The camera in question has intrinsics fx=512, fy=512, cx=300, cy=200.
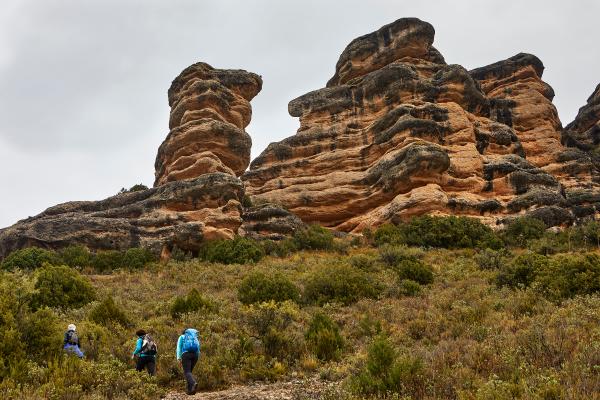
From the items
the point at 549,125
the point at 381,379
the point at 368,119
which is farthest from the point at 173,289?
the point at 549,125

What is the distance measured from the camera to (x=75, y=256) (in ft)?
95.8

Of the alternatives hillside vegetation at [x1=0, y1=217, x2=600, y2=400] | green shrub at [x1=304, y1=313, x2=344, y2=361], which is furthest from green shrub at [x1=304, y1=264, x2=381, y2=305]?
green shrub at [x1=304, y1=313, x2=344, y2=361]

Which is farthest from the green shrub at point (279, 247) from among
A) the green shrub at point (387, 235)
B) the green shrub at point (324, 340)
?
the green shrub at point (324, 340)

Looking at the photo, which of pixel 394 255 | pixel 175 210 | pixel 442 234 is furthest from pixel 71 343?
pixel 442 234

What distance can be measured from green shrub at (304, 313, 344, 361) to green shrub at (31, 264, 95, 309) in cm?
971

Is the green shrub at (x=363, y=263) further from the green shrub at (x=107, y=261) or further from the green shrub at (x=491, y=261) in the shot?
the green shrub at (x=107, y=261)

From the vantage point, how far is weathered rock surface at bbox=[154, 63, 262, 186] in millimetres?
42500

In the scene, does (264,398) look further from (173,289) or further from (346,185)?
(346,185)

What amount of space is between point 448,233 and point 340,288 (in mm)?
15010

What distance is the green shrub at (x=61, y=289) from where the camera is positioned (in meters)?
17.8

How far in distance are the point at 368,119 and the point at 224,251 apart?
890 inches

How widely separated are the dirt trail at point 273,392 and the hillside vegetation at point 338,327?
0.26 meters

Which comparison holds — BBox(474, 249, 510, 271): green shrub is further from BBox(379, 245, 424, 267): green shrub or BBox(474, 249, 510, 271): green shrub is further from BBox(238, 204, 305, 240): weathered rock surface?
BBox(238, 204, 305, 240): weathered rock surface

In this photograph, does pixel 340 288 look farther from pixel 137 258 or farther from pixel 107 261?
pixel 107 261
